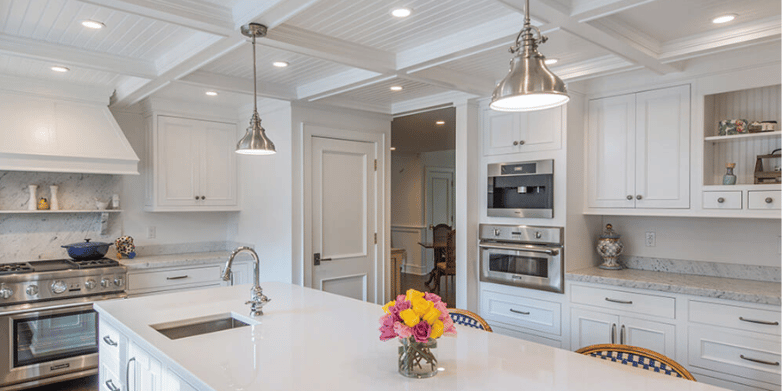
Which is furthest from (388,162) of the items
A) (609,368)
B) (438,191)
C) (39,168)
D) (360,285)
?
(438,191)

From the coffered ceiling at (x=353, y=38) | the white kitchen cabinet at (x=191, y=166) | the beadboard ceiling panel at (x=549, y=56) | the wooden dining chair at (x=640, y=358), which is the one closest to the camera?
the wooden dining chair at (x=640, y=358)

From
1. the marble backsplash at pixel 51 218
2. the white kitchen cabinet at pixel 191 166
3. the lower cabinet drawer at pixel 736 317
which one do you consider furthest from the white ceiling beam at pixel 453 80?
the marble backsplash at pixel 51 218

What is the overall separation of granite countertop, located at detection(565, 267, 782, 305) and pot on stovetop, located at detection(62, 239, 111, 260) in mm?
3489

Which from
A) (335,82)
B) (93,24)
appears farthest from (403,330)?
(335,82)

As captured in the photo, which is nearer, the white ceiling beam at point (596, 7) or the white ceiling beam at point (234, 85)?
the white ceiling beam at point (596, 7)

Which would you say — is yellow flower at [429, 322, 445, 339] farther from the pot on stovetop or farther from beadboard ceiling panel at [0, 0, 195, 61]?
the pot on stovetop

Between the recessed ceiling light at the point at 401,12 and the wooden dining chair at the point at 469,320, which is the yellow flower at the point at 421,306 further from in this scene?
the recessed ceiling light at the point at 401,12

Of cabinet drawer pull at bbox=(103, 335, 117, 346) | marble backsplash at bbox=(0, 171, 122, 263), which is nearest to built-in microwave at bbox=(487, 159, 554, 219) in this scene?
cabinet drawer pull at bbox=(103, 335, 117, 346)

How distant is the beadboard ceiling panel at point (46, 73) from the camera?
9.84 ft

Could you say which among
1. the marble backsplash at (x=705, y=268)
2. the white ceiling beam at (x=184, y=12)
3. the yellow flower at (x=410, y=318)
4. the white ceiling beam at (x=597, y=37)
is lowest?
the marble backsplash at (x=705, y=268)

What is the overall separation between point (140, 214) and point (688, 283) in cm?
423

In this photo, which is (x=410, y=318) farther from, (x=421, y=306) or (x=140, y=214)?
(x=140, y=214)

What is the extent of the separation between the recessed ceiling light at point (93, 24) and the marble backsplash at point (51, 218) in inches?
75.4

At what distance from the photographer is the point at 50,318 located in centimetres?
329
